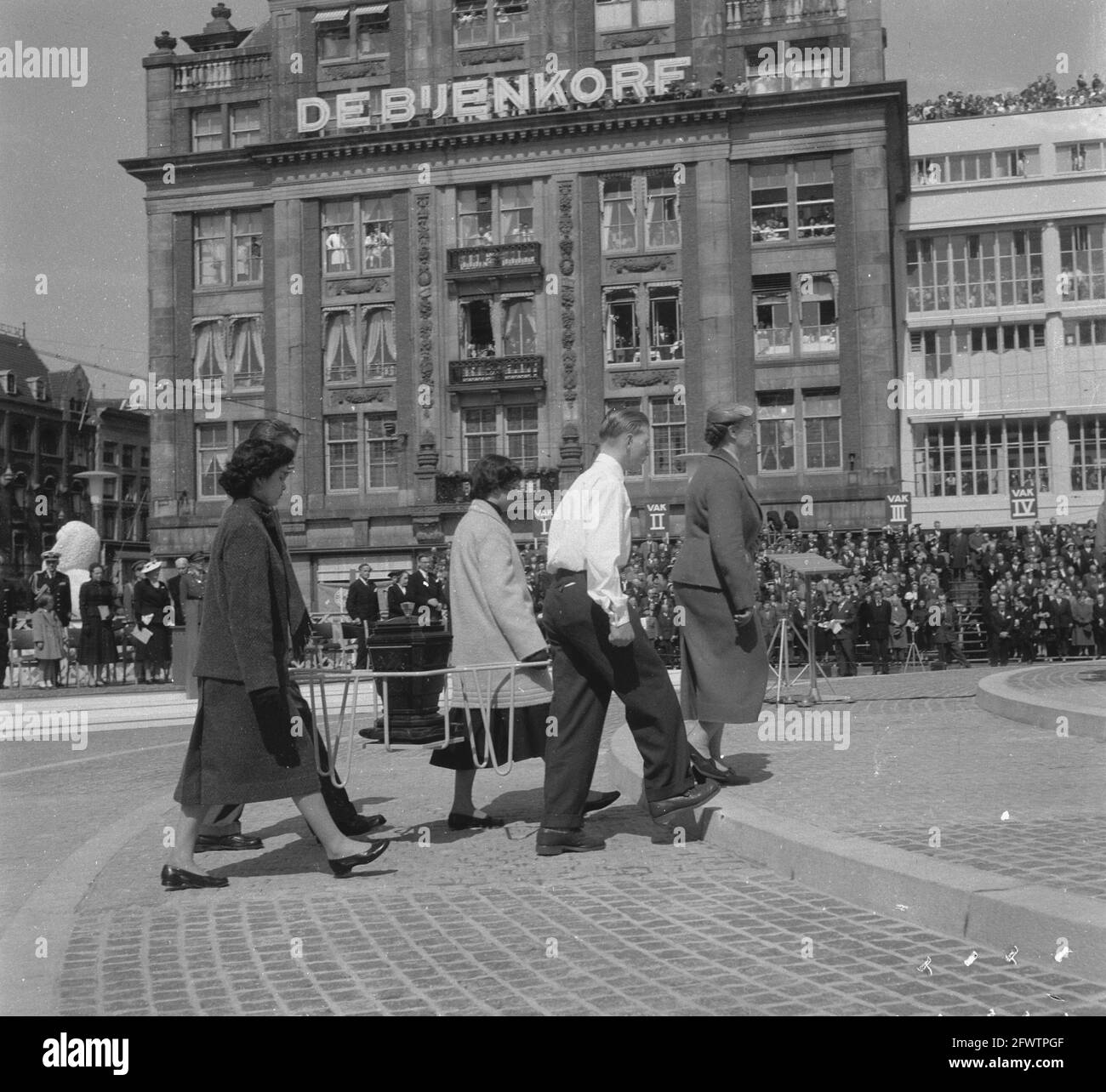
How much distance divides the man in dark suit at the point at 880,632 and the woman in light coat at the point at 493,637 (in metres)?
19.0

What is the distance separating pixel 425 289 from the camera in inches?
1797

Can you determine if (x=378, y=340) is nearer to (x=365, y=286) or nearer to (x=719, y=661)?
(x=365, y=286)

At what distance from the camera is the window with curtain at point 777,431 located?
43.0 meters

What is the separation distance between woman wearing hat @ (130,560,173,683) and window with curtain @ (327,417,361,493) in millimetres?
23276

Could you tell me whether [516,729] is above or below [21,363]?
below

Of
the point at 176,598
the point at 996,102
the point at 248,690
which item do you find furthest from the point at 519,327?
the point at 248,690

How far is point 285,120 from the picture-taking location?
47.4 meters

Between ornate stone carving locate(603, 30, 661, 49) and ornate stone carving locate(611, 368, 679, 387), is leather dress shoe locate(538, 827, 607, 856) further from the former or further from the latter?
ornate stone carving locate(603, 30, 661, 49)

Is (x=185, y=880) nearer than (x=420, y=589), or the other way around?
(x=185, y=880)

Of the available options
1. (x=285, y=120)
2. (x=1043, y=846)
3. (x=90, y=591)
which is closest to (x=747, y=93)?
(x=285, y=120)

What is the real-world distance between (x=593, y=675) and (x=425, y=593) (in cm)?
1625

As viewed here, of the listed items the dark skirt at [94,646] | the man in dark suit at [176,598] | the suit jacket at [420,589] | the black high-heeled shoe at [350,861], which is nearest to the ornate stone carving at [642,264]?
the suit jacket at [420,589]

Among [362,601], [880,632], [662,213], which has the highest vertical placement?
[662,213]
